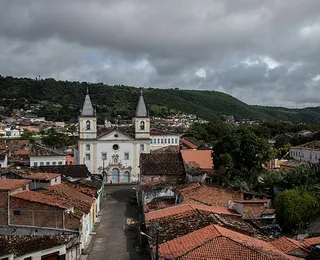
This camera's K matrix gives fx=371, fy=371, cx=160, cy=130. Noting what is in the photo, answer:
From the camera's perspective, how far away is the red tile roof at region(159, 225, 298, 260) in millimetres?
14180

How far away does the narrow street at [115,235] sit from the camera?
75.3ft

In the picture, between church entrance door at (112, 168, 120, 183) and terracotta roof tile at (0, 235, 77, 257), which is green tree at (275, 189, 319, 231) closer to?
terracotta roof tile at (0, 235, 77, 257)

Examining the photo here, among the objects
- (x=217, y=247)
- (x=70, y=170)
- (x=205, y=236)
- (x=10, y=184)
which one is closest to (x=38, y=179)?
(x=10, y=184)

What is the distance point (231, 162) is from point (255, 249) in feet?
51.0

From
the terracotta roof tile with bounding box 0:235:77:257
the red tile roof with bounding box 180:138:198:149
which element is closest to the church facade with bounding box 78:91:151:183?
the red tile roof with bounding box 180:138:198:149

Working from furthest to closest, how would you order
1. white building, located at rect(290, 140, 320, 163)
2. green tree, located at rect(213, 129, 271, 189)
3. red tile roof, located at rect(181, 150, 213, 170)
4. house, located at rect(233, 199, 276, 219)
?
white building, located at rect(290, 140, 320, 163) → red tile roof, located at rect(181, 150, 213, 170) → green tree, located at rect(213, 129, 271, 189) → house, located at rect(233, 199, 276, 219)

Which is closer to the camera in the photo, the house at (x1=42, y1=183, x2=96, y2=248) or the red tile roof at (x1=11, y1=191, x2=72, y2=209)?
the red tile roof at (x1=11, y1=191, x2=72, y2=209)

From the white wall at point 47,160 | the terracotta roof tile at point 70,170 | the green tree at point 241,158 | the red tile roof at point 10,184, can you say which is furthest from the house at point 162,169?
the white wall at point 47,160

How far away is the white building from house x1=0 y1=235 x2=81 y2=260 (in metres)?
36.4

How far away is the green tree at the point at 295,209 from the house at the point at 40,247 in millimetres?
12895

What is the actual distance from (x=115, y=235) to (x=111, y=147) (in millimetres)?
26968

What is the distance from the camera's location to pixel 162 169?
36.3 meters

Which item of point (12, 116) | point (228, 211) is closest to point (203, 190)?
point (228, 211)

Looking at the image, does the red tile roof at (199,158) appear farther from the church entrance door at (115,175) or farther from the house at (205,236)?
the church entrance door at (115,175)
